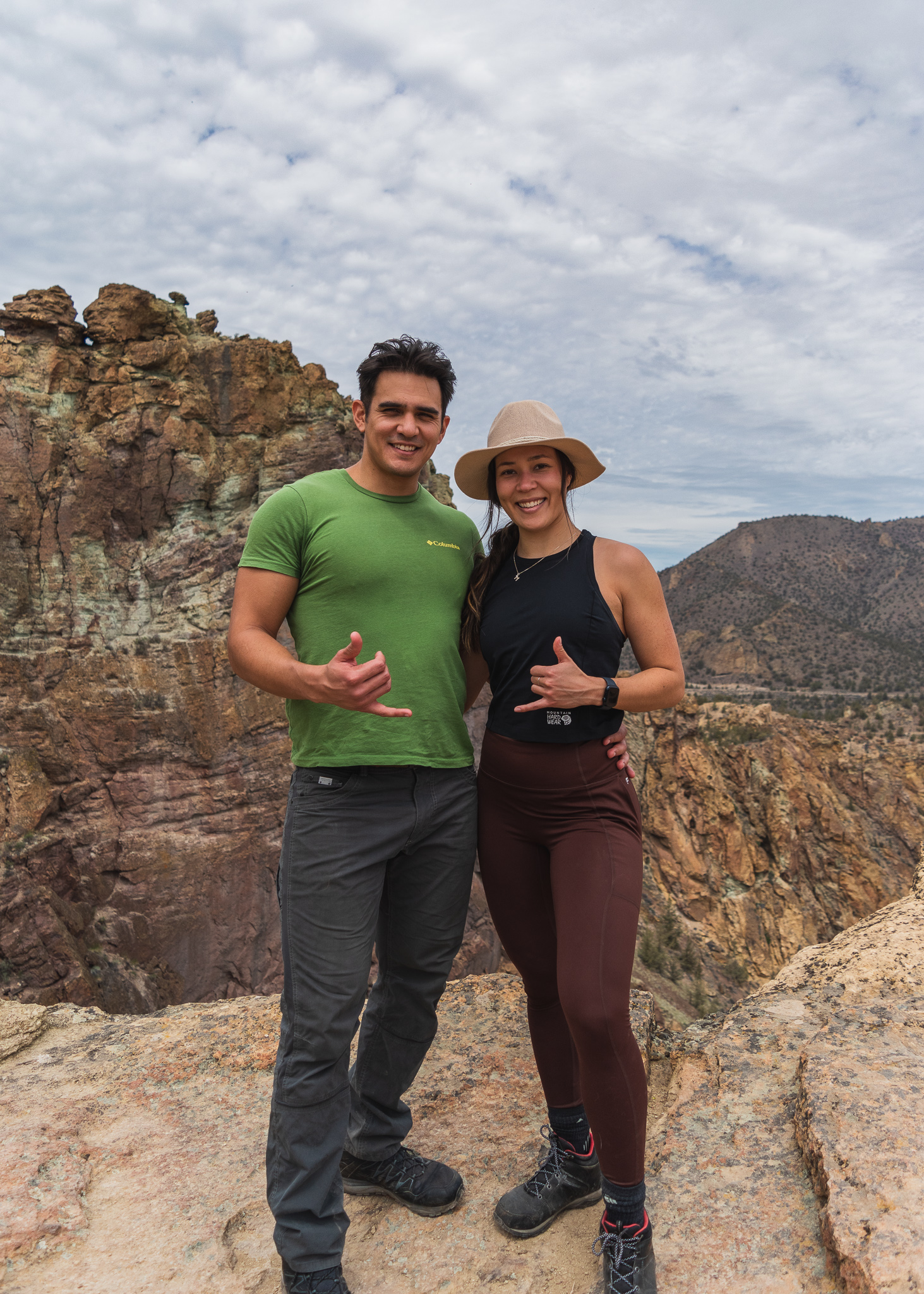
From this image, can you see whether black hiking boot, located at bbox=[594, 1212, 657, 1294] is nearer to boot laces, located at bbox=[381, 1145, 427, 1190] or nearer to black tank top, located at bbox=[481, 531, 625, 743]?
boot laces, located at bbox=[381, 1145, 427, 1190]

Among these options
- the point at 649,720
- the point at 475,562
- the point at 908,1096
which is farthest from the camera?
the point at 649,720

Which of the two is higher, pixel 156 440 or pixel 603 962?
pixel 156 440

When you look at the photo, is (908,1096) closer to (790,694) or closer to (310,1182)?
(310,1182)

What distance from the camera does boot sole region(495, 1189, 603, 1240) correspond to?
2586 mm

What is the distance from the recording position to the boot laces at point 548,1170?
8.77 feet

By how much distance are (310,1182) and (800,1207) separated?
1558mm

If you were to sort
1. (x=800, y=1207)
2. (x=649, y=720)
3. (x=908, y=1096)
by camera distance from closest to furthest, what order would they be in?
(x=800, y=1207), (x=908, y=1096), (x=649, y=720)

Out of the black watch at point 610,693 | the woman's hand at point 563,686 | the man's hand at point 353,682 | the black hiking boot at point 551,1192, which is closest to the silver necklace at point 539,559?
the woman's hand at point 563,686

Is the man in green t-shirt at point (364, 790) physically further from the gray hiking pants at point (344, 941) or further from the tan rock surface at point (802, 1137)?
the tan rock surface at point (802, 1137)

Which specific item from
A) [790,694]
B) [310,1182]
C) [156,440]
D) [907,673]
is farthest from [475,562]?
[907,673]

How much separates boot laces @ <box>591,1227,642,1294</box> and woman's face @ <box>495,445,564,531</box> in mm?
2242

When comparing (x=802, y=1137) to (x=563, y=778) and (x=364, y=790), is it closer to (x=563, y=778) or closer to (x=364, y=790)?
(x=563, y=778)

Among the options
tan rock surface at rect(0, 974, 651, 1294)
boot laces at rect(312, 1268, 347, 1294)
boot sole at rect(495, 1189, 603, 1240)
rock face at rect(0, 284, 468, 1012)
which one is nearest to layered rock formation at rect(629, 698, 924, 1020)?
rock face at rect(0, 284, 468, 1012)

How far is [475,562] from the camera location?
3000mm
